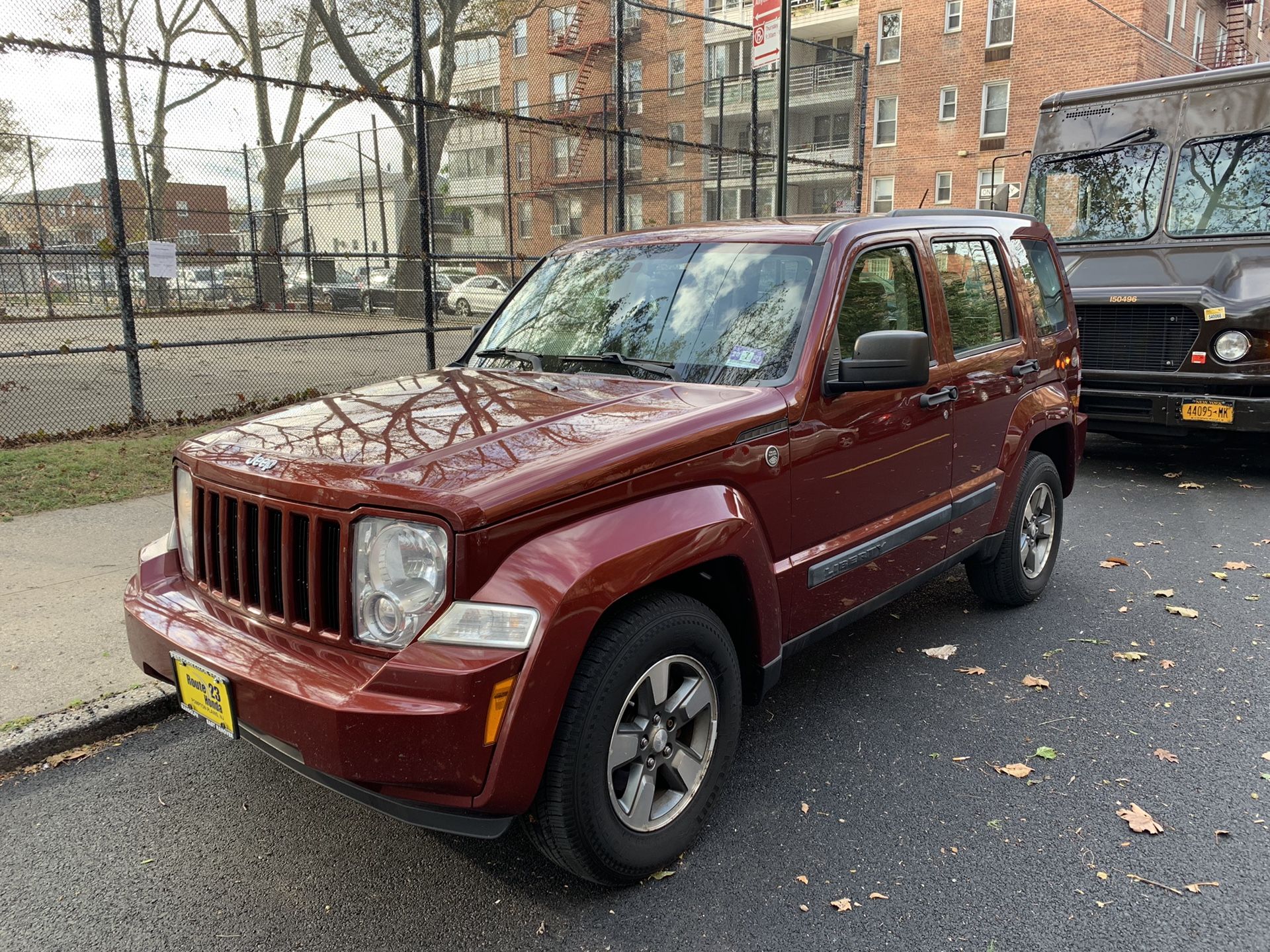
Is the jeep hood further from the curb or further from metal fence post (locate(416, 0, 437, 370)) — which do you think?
metal fence post (locate(416, 0, 437, 370))

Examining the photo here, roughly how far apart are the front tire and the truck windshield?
7.21 meters

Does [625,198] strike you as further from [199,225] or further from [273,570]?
[273,570]

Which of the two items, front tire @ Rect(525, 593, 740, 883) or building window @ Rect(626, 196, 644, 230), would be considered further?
building window @ Rect(626, 196, 644, 230)

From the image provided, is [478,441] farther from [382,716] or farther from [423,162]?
[423,162]

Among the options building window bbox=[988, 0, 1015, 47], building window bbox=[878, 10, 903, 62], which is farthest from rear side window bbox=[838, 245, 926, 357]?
building window bbox=[878, 10, 903, 62]

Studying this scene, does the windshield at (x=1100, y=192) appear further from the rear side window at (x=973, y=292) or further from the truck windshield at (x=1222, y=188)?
the rear side window at (x=973, y=292)

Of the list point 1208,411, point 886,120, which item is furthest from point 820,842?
point 886,120

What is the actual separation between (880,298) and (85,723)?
3.54 metres

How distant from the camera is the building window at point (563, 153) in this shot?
A: 44.9ft

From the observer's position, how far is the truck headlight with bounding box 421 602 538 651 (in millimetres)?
2283

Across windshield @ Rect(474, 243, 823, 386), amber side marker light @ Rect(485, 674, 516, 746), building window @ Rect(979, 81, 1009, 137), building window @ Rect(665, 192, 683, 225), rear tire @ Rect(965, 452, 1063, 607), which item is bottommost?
rear tire @ Rect(965, 452, 1063, 607)

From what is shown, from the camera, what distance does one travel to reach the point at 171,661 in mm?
2766

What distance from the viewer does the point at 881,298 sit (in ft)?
12.2

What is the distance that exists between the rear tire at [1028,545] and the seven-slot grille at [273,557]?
3.45 metres
